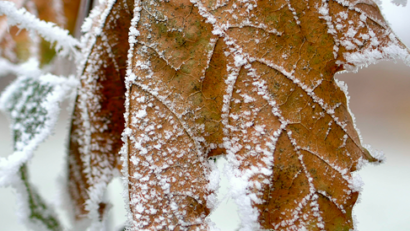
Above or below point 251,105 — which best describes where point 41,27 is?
above

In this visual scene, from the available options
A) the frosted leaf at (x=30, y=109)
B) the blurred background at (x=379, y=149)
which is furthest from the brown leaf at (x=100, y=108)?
the blurred background at (x=379, y=149)

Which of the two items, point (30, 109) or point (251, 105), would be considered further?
point (30, 109)

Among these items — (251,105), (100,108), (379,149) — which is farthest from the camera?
(379,149)

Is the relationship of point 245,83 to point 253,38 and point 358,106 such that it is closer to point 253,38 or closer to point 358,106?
point 253,38

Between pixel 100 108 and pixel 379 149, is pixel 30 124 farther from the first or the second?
pixel 379 149

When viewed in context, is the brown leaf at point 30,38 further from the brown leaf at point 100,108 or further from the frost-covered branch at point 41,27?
the brown leaf at point 100,108

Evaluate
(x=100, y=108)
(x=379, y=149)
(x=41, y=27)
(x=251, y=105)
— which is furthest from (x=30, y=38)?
(x=379, y=149)

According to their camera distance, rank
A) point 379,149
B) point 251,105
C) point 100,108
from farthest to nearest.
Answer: point 379,149 → point 100,108 → point 251,105

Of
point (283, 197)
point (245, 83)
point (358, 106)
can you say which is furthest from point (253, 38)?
point (358, 106)
